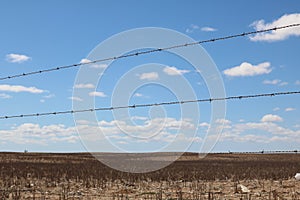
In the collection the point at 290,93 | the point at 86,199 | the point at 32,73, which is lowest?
the point at 86,199

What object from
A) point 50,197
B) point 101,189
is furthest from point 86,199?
point 101,189

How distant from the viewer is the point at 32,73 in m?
9.13

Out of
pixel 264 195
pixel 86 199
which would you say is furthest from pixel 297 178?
pixel 86 199

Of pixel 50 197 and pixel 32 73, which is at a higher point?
pixel 32 73

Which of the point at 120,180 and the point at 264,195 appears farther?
the point at 120,180

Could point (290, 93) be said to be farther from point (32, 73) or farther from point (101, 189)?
point (101, 189)

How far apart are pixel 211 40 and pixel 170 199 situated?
5.58m

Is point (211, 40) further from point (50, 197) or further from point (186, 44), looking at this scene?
point (50, 197)

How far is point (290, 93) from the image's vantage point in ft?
20.2

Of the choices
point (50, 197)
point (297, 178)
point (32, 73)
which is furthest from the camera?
point (297, 178)

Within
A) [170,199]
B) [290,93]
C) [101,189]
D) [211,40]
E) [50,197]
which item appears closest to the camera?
[290,93]

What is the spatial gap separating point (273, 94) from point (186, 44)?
1.61 metres

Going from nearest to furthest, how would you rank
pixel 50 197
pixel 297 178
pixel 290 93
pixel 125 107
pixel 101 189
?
pixel 290 93, pixel 125 107, pixel 50 197, pixel 101 189, pixel 297 178

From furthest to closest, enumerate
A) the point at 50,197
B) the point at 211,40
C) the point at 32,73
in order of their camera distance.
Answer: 1. the point at 50,197
2. the point at 32,73
3. the point at 211,40
